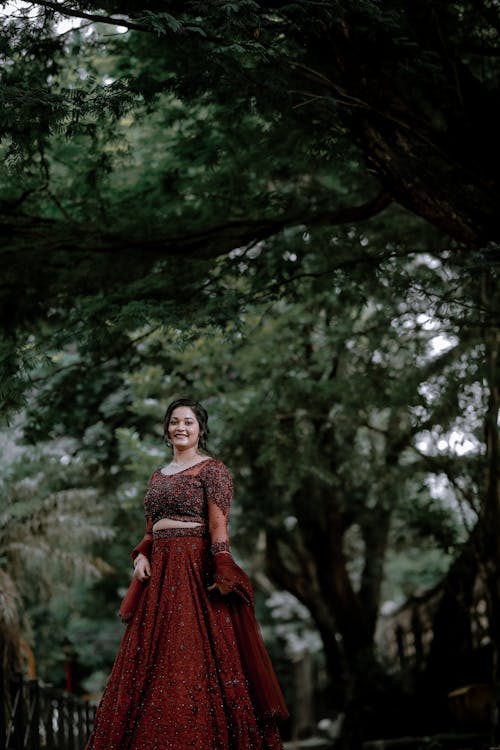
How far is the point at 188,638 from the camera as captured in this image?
4.47 metres

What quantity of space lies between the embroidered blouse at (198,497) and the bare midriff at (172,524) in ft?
0.06

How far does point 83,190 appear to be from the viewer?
707 centimetres

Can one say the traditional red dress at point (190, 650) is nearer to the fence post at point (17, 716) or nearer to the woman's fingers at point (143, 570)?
the woman's fingers at point (143, 570)

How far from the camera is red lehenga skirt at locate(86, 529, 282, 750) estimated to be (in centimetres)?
Result: 427

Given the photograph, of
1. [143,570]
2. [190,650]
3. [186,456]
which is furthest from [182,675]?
[186,456]

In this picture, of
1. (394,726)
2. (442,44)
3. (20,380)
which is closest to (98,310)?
(20,380)

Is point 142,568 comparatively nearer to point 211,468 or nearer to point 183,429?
point 211,468

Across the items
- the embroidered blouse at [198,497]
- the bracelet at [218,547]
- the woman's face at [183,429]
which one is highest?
the woman's face at [183,429]

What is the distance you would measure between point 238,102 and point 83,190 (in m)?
1.69

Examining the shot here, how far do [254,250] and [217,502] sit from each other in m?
3.80

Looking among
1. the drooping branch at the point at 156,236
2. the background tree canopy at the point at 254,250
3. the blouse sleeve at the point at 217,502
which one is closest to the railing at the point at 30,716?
the background tree canopy at the point at 254,250

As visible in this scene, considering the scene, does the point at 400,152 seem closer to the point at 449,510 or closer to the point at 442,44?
the point at 442,44

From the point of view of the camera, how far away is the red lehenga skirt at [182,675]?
4270 millimetres

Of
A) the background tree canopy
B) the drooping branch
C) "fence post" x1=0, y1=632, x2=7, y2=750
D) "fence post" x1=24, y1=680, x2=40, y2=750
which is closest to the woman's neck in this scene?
the background tree canopy
